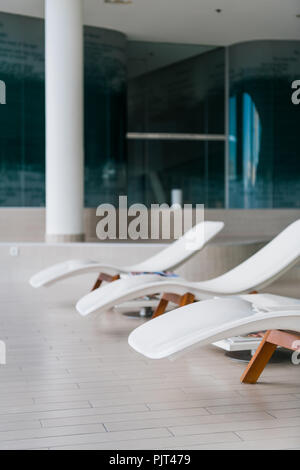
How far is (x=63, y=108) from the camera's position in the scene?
27.9ft

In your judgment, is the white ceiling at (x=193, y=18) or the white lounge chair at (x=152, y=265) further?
the white ceiling at (x=193, y=18)

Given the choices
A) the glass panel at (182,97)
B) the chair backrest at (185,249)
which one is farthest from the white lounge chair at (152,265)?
the glass panel at (182,97)

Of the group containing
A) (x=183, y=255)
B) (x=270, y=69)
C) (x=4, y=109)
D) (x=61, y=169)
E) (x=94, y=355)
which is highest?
(x=270, y=69)

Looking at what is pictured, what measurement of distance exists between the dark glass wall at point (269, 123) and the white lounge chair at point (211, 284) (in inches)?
309

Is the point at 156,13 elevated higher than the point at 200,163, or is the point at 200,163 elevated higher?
the point at 156,13

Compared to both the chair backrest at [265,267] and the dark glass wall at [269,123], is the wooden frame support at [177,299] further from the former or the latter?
the dark glass wall at [269,123]

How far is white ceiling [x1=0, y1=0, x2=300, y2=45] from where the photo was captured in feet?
33.0

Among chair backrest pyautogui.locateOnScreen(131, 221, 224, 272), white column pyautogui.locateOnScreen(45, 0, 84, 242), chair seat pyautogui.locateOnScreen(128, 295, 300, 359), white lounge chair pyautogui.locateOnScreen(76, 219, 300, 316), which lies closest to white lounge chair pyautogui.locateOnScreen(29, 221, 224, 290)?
chair backrest pyautogui.locateOnScreen(131, 221, 224, 272)

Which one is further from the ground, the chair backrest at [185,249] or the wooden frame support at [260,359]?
the chair backrest at [185,249]

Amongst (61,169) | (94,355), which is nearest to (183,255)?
(94,355)

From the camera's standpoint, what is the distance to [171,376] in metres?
3.38

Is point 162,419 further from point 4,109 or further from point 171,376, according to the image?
point 4,109

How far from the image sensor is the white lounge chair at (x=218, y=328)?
2748 mm
